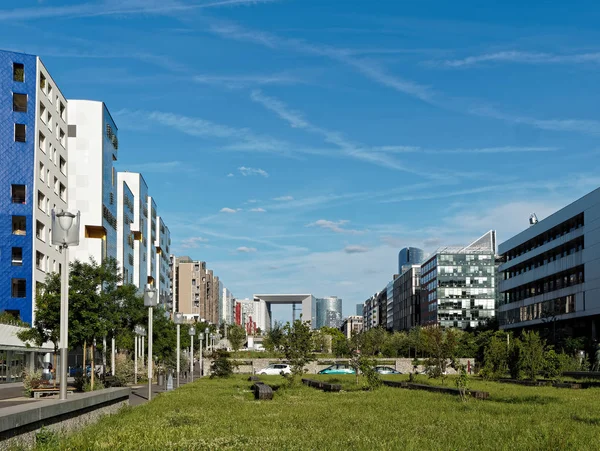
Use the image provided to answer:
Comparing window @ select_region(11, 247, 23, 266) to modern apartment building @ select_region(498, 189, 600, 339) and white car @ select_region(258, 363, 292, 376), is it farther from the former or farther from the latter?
modern apartment building @ select_region(498, 189, 600, 339)

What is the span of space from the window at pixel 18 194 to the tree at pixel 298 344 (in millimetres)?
39015

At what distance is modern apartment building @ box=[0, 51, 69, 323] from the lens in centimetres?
7050

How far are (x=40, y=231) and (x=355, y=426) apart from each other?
62739mm

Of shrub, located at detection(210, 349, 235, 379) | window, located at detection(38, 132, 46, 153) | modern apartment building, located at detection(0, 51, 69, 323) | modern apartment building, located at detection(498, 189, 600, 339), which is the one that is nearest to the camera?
shrub, located at detection(210, 349, 235, 379)

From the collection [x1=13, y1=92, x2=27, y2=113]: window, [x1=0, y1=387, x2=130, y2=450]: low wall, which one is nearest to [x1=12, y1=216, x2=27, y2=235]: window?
[x1=13, y1=92, x2=27, y2=113]: window

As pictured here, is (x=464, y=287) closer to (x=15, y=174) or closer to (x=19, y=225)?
(x=19, y=225)

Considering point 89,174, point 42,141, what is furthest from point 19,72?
point 89,174

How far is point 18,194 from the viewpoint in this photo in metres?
72.7

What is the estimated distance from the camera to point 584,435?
15.1 metres

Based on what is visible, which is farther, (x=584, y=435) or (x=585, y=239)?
(x=585, y=239)

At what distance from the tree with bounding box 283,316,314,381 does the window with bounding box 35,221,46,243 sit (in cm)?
3872

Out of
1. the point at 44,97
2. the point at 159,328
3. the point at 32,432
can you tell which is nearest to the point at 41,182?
the point at 44,97

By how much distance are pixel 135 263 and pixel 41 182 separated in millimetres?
38386

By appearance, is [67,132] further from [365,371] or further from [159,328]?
[365,371]
